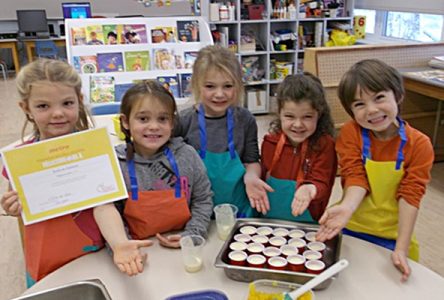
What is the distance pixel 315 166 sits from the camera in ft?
5.26

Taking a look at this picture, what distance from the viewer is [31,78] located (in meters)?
1.37

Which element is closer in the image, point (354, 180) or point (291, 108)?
point (354, 180)

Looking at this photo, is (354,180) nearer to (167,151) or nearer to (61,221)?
(167,151)

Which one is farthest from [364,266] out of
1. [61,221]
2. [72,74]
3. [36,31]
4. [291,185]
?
[36,31]

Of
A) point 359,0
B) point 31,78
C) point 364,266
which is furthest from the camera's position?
point 359,0

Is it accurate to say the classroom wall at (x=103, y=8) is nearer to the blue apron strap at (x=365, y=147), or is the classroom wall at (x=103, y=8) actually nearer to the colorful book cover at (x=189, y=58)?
the colorful book cover at (x=189, y=58)

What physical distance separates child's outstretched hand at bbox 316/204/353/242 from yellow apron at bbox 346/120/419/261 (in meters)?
0.22

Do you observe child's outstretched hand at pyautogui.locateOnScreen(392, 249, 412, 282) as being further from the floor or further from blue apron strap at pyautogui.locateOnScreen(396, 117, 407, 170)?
the floor

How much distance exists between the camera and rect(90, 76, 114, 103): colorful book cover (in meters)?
3.02

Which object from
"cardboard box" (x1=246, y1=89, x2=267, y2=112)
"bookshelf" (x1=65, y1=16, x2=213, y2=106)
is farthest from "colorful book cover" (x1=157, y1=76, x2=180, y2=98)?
"cardboard box" (x1=246, y1=89, x2=267, y2=112)

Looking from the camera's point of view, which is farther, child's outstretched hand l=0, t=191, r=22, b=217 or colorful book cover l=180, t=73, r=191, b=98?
colorful book cover l=180, t=73, r=191, b=98

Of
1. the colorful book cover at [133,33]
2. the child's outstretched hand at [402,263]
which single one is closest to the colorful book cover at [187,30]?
the colorful book cover at [133,33]

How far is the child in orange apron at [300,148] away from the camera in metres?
1.56

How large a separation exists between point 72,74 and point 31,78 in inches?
5.0
